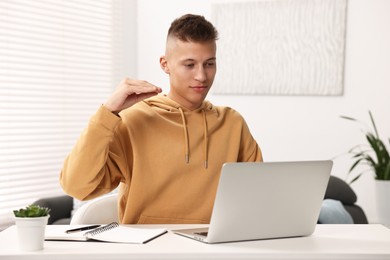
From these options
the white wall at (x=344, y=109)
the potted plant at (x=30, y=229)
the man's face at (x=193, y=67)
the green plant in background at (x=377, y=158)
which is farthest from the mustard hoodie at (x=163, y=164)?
the white wall at (x=344, y=109)

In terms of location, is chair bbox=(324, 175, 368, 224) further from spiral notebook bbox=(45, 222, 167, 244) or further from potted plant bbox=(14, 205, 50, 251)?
potted plant bbox=(14, 205, 50, 251)

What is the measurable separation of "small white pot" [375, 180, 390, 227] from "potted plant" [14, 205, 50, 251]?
301cm

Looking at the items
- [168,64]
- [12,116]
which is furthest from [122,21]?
[168,64]

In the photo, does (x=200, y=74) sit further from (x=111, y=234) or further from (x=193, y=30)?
(x=111, y=234)

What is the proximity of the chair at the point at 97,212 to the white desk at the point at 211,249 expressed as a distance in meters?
0.31

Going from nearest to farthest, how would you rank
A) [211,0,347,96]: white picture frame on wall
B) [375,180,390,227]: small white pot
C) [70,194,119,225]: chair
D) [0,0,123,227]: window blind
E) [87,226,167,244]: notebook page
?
[87,226,167,244]: notebook page < [70,194,119,225]: chair < [375,180,390,227]: small white pot < [0,0,123,227]: window blind < [211,0,347,96]: white picture frame on wall

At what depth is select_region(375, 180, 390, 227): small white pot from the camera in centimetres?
402

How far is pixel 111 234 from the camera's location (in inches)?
63.4

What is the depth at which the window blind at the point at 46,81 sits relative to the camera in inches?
163

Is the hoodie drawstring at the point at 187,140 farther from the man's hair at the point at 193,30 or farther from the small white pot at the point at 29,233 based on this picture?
the small white pot at the point at 29,233

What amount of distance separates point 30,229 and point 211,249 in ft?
1.39

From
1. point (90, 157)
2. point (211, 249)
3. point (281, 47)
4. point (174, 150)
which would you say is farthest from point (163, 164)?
point (281, 47)

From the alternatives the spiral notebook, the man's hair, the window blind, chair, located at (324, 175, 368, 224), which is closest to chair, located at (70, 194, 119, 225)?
the spiral notebook

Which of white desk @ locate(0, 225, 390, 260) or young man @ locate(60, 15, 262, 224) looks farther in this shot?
young man @ locate(60, 15, 262, 224)
